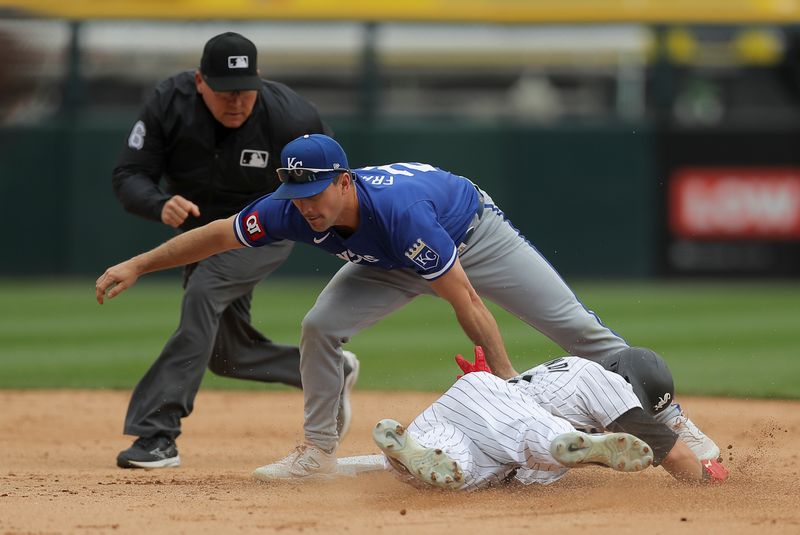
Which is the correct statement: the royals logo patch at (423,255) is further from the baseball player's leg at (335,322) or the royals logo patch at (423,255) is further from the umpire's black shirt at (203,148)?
the umpire's black shirt at (203,148)

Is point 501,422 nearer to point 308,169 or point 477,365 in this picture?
point 477,365

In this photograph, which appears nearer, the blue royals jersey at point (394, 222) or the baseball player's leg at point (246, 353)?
the blue royals jersey at point (394, 222)

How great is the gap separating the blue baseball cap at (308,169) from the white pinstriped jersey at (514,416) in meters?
0.90

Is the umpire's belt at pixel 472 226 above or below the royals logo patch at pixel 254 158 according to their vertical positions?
below

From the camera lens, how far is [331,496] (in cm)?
471

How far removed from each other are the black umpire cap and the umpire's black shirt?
251 millimetres

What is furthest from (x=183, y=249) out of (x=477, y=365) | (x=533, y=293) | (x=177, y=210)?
(x=533, y=293)

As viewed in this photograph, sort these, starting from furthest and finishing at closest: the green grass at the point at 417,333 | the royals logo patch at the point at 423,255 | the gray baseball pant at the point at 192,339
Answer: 1. the green grass at the point at 417,333
2. the gray baseball pant at the point at 192,339
3. the royals logo patch at the point at 423,255

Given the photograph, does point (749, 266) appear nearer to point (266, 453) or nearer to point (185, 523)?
point (266, 453)

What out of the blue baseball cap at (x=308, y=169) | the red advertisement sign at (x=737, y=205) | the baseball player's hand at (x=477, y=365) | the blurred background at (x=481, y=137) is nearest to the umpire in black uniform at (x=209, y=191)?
the blue baseball cap at (x=308, y=169)

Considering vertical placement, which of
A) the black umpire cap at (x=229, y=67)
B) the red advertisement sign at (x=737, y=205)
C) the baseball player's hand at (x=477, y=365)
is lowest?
the red advertisement sign at (x=737, y=205)

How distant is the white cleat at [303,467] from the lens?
513cm

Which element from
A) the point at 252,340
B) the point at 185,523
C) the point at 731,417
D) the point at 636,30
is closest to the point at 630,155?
the point at 636,30

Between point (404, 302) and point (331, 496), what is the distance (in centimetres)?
96
